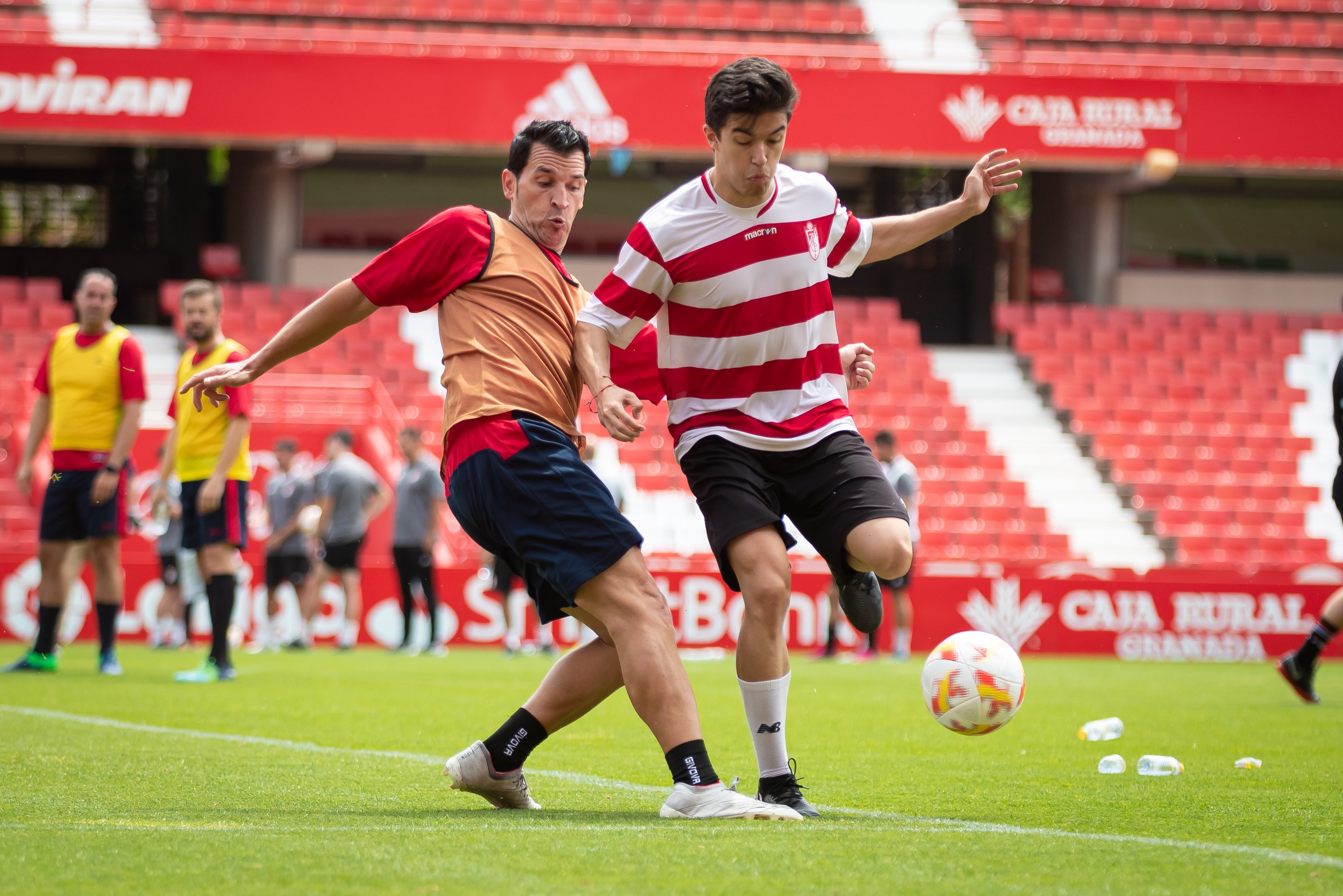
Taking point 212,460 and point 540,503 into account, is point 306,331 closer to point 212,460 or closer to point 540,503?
point 540,503

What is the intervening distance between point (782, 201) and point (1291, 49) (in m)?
22.9

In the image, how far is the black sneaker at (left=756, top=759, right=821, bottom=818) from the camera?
4.33 metres

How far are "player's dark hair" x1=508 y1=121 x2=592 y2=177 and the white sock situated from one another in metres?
1.58

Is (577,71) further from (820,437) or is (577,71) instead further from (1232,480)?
(820,437)

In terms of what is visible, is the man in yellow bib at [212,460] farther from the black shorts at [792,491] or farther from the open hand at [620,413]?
the open hand at [620,413]

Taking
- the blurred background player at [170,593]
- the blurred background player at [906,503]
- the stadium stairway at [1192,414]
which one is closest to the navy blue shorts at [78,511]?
the blurred background player at [170,593]

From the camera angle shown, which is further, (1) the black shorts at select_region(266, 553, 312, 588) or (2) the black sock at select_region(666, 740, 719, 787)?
(1) the black shorts at select_region(266, 553, 312, 588)

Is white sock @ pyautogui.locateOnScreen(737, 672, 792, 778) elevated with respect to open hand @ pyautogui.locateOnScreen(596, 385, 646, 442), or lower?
lower

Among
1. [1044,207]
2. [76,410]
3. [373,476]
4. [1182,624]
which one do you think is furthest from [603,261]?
[76,410]

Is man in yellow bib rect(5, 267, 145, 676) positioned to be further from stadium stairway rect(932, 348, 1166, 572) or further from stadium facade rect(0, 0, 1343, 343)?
stadium stairway rect(932, 348, 1166, 572)

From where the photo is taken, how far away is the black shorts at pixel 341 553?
1469 cm

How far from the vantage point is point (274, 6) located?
75.1 feet

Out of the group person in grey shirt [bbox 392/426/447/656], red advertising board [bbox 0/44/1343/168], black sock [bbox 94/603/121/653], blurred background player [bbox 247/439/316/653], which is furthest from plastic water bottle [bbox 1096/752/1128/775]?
red advertising board [bbox 0/44/1343/168]

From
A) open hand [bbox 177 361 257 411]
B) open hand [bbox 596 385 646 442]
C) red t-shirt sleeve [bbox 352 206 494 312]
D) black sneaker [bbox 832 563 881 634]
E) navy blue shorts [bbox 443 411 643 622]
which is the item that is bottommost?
black sneaker [bbox 832 563 881 634]
